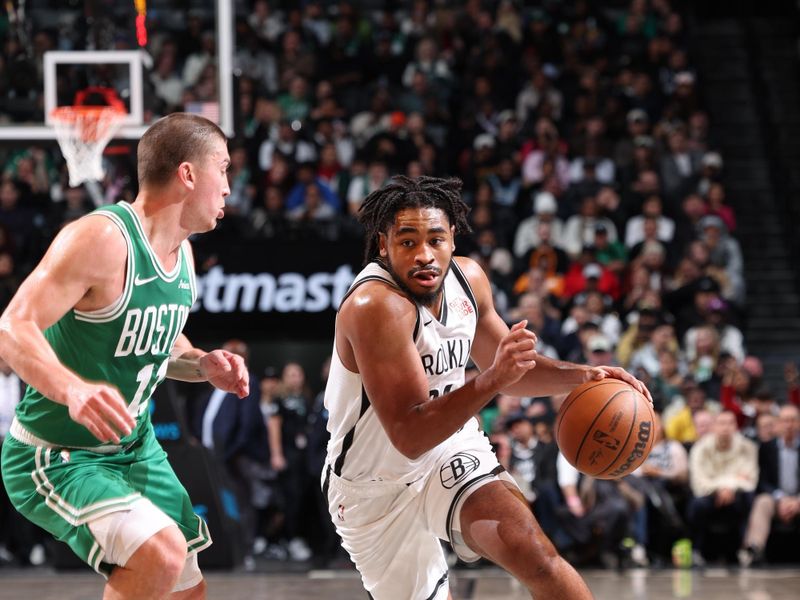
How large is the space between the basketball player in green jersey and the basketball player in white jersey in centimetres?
47

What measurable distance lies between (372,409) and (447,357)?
33 cm

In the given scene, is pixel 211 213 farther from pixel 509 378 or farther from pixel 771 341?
pixel 771 341

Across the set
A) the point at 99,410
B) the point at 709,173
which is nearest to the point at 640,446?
the point at 99,410

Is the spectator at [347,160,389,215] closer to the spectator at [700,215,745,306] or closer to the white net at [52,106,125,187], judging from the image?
the spectator at [700,215,745,306]

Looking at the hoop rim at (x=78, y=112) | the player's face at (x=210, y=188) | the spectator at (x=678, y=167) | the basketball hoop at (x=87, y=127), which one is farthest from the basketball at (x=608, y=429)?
the spectator at (x=678, y=167)

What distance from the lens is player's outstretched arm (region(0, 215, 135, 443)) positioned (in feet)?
10.3

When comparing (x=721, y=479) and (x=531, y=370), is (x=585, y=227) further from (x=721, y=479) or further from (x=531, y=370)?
(x=531, y=370)

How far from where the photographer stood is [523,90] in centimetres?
1396

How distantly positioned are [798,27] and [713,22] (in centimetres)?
118

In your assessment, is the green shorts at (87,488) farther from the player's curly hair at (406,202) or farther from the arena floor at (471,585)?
the arena floor at (471,585)

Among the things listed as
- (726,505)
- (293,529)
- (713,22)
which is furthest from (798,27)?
(293,529)

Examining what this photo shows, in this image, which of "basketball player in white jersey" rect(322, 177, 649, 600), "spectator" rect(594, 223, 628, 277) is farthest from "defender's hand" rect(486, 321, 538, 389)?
"spectator" rect(594, 223, 628, 277)

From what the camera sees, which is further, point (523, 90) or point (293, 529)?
point (523, 90)

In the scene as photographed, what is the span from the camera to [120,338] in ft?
12.3
